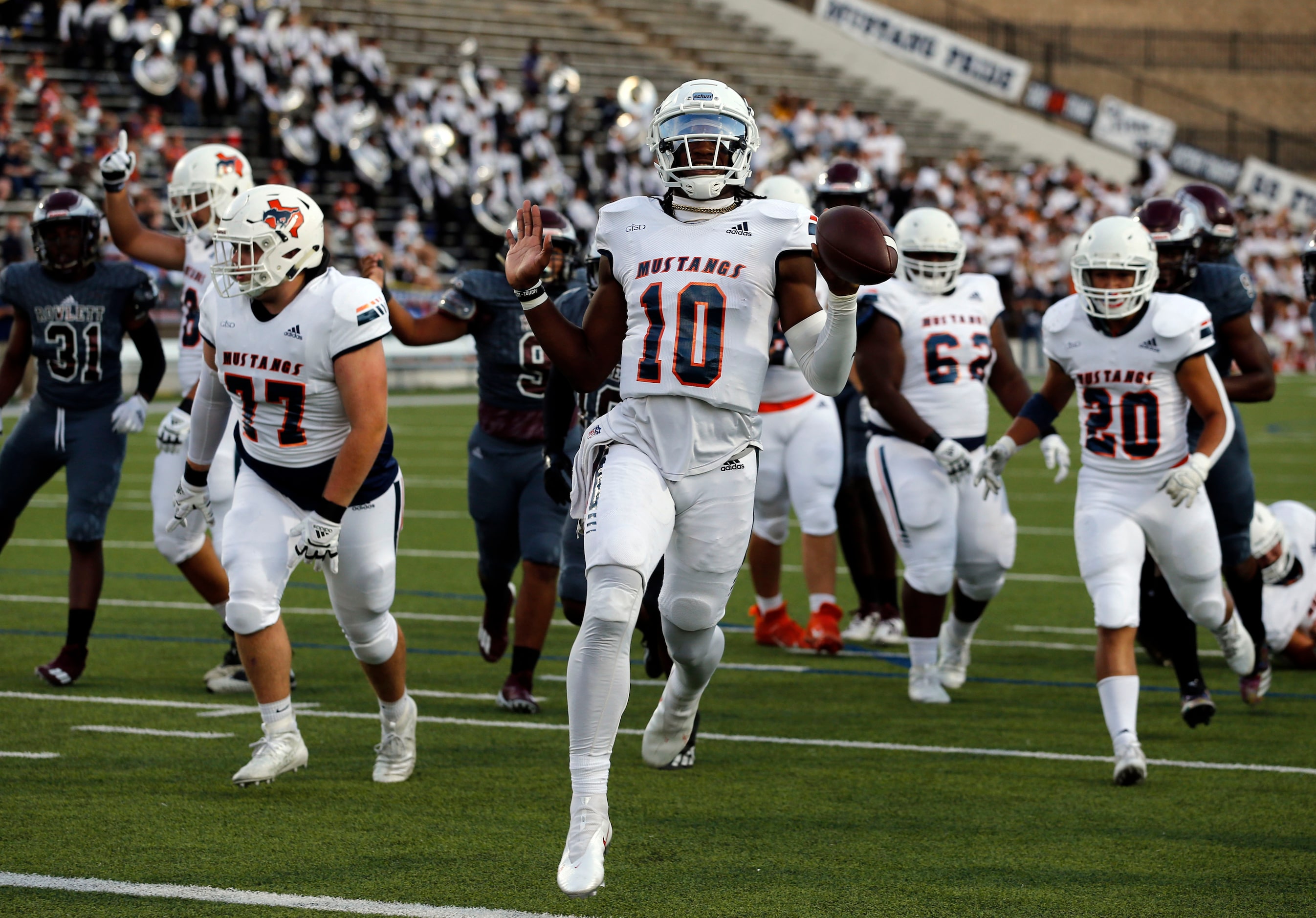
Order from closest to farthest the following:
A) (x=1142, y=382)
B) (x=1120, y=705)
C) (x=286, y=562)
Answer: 1. (x=286, y=562)
2. (x=1120, y=705)
3. (x=1142, y=382)

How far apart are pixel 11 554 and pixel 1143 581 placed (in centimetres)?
656

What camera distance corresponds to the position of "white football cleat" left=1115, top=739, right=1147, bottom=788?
17.1 feet

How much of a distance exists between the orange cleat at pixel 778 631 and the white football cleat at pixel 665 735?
2.58 metres

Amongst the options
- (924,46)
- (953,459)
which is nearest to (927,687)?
(953,459)

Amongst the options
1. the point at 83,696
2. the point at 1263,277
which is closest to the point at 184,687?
the point at 83,696

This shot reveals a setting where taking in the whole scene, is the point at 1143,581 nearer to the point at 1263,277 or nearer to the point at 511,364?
the point at 511,364

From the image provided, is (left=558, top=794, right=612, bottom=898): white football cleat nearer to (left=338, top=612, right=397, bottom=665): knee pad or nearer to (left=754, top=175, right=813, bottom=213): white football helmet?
(left=338, top=612, right=397, bottom=665): knee pad

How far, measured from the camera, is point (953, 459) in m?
6.42

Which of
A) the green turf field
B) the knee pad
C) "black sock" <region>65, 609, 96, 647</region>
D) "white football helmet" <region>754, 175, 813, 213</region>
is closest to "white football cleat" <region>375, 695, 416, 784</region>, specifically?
the green turf field

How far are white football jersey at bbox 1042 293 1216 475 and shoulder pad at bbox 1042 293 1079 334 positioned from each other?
0.04 meters

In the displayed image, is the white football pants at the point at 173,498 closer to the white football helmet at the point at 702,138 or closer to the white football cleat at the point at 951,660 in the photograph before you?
the white football helmet at the point at 702,138

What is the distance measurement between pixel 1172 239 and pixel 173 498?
3.78m

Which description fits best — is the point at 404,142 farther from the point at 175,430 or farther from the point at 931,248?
the point at 175,430

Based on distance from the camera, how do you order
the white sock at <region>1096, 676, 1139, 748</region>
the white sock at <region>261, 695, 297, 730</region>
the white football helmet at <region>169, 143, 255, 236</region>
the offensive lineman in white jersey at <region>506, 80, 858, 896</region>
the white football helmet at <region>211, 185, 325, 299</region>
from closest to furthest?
the offensive lineman in white jersey at <region>506, 80, 858, 896</region> → the white football helmet at <region>211, 185, 325, 299</region> → the white sock at <region>261, 695, 297, 730</region> → the white sock at <region>1096, 676, 1139, 748</region> → the white football helmet at <region>169, 143, 255, 236</region>
